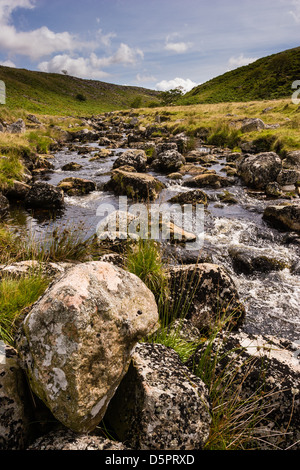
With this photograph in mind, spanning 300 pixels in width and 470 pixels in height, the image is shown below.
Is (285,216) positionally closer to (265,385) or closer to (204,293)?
(204,293)

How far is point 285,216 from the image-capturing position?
9.88m

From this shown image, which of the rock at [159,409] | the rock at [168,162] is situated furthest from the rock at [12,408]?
the rock at [168,162]

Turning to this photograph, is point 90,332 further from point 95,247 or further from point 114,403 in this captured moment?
point 95,247

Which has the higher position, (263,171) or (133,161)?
(133,161)

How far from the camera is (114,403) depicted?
2.57m

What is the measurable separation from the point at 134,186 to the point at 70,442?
39.9ft

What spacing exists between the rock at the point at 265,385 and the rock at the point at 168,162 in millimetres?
16150

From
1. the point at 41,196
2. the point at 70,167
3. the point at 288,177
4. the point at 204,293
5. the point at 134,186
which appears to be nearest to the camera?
the point at 204,293

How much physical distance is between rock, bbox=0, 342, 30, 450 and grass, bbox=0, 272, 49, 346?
1.45 ft

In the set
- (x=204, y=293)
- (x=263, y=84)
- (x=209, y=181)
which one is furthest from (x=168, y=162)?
(x=263, y=84)

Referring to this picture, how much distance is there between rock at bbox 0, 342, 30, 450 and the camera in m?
2.16

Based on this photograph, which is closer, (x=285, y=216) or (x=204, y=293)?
(x=204, y=293)

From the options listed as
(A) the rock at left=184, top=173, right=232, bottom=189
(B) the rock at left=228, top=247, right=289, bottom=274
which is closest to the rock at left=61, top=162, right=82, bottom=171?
(A) the rock at left=184, top=173, right=232, bottom=189
